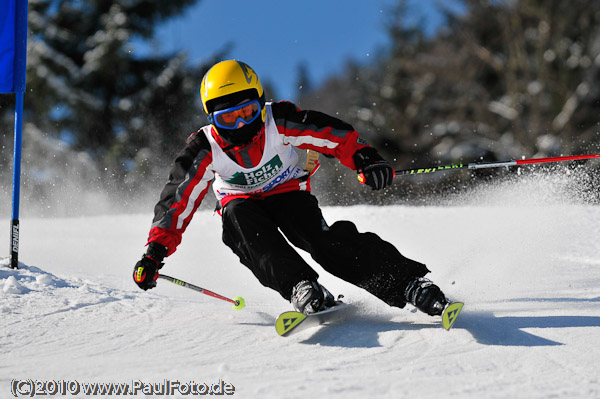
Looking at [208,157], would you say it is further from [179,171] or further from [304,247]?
[304,247]

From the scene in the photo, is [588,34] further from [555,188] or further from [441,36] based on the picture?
[555,188]

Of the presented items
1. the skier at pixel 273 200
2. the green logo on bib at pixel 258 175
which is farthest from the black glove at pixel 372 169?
the green logo on bib at pixel 258 175

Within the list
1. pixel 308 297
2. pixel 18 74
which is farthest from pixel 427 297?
pixel 18 74

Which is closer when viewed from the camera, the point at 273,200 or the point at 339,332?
the point at 339,332

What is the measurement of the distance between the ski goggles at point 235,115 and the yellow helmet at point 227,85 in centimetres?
4

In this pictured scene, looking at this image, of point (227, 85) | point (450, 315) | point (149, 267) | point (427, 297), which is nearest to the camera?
point (450, 315)

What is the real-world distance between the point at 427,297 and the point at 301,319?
0.59 m

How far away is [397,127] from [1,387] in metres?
23.4

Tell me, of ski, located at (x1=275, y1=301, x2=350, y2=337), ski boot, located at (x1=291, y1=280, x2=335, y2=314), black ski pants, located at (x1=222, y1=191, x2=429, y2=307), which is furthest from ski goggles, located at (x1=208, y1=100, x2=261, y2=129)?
ski, located at (x1=275, y1=301, x2=350, y2=337)

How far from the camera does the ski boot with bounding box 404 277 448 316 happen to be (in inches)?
109

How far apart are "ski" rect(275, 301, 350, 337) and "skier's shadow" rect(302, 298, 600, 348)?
2.2 inches

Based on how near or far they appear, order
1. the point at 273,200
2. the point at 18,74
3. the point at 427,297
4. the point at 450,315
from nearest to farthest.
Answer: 1. the point at 450,315
2. the point at 427,297
3. the point at 273,200
4. the point at 18,74

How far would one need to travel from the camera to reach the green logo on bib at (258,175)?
11.0ft

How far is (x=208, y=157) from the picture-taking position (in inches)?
130
